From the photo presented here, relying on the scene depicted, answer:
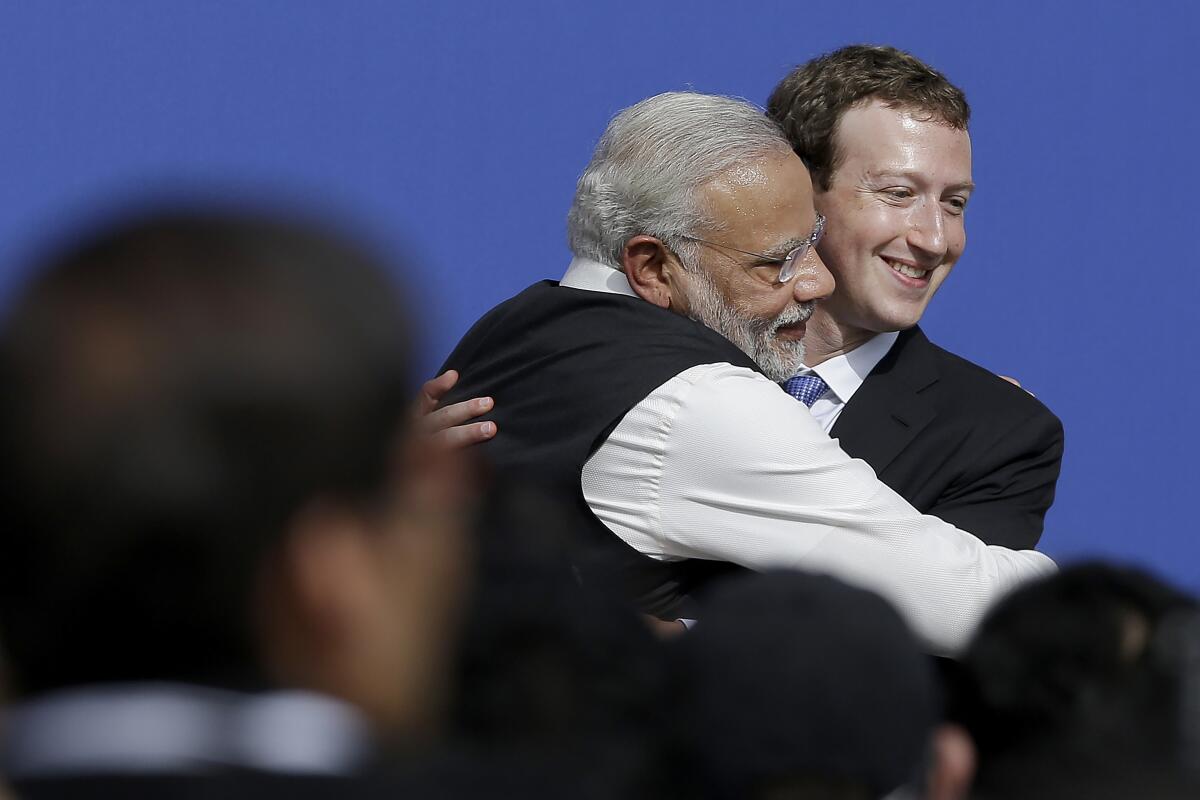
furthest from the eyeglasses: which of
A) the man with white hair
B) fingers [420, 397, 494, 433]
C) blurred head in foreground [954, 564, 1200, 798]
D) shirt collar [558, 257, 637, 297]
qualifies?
blurred head in foreground [954, 564, 1200, 798]

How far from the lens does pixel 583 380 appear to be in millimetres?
2111

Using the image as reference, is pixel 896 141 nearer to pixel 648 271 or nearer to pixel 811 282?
pixel 811 282

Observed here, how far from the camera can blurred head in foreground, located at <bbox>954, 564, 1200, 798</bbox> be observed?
0.92 meters

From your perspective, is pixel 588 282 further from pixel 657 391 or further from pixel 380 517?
pixel 380 517

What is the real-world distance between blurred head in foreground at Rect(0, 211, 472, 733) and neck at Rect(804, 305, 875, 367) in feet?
7.10

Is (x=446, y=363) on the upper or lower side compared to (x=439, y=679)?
lower

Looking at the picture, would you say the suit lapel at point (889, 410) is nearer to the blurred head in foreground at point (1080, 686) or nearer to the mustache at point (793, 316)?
the mustache at point (793, 316)

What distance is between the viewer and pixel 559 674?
3.01ft

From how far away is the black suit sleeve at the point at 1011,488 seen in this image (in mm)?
2371

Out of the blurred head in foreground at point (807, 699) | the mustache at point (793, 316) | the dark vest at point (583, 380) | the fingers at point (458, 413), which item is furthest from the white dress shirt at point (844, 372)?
the blurred head in foreground at point (807, 699)

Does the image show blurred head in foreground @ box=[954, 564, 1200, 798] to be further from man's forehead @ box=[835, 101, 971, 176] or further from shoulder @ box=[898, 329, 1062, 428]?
man's forehead @ box=[835, 101, 971, 176]

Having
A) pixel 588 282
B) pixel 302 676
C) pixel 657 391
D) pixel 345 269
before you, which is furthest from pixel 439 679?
pixel 588 282

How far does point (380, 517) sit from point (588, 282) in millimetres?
1730

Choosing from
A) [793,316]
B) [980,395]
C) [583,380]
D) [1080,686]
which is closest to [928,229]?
[980,395]
